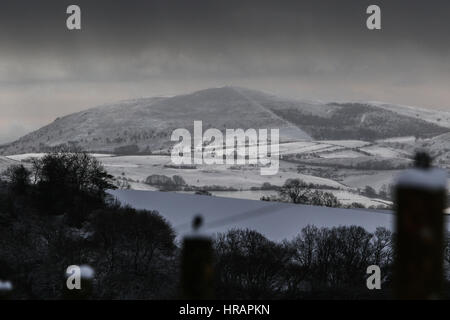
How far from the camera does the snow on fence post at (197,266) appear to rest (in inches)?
804

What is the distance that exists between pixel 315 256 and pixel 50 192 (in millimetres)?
39569

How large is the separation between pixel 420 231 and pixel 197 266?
4832 millimetres

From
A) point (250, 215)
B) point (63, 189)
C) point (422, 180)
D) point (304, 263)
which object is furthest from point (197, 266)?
point (250, 215)

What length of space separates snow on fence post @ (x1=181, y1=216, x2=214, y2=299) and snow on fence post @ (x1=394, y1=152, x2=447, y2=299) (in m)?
4.05

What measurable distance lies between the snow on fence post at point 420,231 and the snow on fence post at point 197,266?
159 inches

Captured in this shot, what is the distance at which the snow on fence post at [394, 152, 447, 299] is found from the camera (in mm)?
18047

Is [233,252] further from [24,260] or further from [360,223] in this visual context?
[360,223]

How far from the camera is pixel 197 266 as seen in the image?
2059 cm

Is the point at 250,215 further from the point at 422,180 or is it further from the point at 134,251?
the point at 422,180

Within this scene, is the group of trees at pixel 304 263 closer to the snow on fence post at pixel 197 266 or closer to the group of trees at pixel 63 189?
the group of trees at pixel 63 189

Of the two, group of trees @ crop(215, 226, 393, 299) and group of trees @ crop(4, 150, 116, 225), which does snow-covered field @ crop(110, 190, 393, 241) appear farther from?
group of trees @ crop(4, 150, 116, 225)

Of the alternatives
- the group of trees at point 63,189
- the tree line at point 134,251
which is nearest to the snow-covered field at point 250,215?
the tree line at point 134,251

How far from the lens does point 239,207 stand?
18300 centimetres

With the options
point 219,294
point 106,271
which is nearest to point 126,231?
point 106,271
